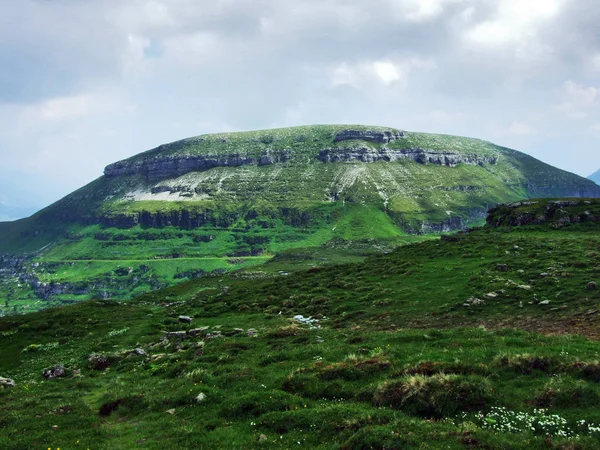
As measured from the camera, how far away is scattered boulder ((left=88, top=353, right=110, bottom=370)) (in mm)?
37844

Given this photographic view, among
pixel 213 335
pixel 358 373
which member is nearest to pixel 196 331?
pixel 213 335

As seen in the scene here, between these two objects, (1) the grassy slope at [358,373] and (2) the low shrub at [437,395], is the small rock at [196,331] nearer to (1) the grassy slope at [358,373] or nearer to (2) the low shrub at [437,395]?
(1) the grassy slope at [358,373]

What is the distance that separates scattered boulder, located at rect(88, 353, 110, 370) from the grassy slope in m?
1.22

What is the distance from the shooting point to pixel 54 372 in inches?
1423

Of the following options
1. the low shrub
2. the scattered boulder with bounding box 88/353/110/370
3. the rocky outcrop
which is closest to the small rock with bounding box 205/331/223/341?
the scattered boulder with bounding box 88/353/110/370

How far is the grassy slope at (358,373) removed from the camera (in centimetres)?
1673

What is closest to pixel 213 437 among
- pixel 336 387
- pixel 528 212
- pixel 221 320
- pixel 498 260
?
pixel 336 387

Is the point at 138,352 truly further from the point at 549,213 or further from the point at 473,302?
the point at 549,213

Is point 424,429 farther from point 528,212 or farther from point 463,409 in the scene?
point 528,212

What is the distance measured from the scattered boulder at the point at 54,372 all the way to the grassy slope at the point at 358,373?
113cm

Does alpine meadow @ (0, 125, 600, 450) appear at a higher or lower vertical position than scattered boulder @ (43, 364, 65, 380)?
higher

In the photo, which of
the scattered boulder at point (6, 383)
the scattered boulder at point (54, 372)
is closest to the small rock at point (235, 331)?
the scattered boulder at point (54, 372)

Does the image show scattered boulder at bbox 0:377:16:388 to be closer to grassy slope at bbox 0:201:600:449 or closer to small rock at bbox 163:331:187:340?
grassy slope at bbox 0:201:600:449

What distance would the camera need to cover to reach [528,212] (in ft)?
285
